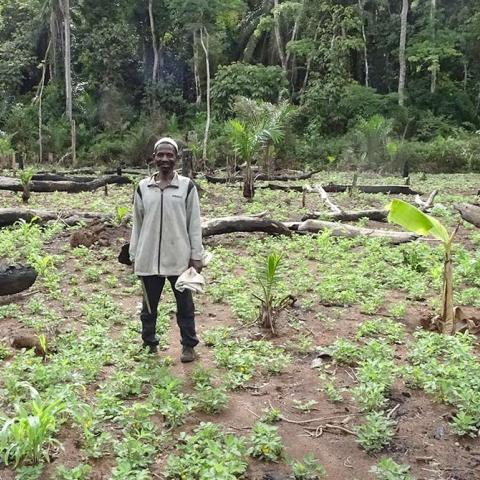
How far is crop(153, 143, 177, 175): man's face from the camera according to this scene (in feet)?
15.0

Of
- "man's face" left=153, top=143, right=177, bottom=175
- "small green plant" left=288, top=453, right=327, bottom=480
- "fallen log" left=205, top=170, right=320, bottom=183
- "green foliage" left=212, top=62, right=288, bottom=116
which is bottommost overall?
"fallen log" left=205, top=170, right=320, bottom=183

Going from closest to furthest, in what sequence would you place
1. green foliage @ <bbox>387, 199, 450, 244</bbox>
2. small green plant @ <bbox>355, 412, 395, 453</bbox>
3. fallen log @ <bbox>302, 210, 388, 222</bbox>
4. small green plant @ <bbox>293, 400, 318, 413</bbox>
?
small green plant @ <bbox>355, 412, 395, 453</bbox> → small green plant @ <bbox>293, 400, 318, 413</bbox> → green foliage @ <bbox>387, 199, 450, 244</bbox> → fallen log @ <bbox>302, 210, 388, 222</bbox>

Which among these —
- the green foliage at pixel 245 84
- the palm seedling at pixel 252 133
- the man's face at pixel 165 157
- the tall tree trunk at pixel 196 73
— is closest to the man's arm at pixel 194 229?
the man's face at pixel 165 157

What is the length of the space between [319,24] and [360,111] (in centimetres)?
539

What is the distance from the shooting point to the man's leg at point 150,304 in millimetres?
4816

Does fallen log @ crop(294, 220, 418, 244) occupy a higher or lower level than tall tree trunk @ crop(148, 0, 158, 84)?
lower

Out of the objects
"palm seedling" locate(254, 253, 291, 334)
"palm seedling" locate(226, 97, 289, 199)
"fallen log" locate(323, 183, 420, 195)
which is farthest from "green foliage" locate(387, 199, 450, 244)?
"fallen log" locate(323, 183, 420, 195)

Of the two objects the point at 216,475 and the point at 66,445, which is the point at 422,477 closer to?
the point at 216,475

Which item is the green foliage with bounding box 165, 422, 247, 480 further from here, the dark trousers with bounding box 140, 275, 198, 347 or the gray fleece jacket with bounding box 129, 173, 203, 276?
the gray fleece jacket with bounding box 129, 173, 203, 276

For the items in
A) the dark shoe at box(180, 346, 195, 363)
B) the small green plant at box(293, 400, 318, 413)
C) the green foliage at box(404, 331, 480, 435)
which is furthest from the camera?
the dark shoe at box(180, 346, 195, 363)

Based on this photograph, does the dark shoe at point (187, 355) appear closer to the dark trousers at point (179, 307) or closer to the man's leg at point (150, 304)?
the dark trousers at point (179, 307)

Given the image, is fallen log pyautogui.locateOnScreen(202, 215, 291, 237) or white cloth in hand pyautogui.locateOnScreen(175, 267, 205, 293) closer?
white cloth in hand pyautogui.locateOnScreen(175, 267, 205, 293)

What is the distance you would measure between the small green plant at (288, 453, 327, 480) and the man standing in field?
1651 mm

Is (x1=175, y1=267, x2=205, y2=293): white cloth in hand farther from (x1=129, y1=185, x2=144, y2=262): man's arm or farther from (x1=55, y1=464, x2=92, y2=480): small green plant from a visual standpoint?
(x1=55, y1=464, x2=92, y2=480): small green plant
